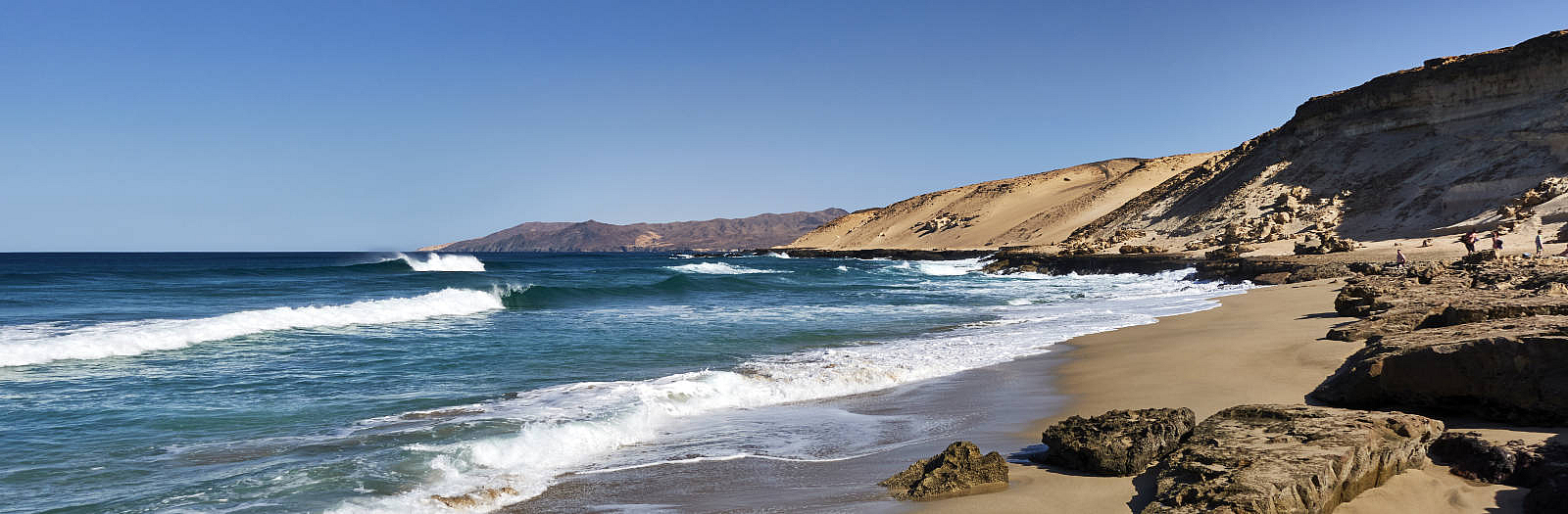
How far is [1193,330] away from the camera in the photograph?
12.3 meters

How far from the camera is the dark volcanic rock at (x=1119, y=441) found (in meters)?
4.68

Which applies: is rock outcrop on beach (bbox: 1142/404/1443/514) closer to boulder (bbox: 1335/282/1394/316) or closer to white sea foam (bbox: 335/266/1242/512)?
white sea foam (bbox: 335/266/1242/512)

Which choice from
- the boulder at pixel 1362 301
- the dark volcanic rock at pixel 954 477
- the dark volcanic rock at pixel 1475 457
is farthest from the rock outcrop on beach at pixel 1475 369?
the boulder at pixel 1362 301

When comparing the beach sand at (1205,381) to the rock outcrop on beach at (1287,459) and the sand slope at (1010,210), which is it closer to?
the rock outcrop on beach at (1287,459)

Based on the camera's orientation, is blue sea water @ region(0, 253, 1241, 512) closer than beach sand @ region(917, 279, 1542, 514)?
No

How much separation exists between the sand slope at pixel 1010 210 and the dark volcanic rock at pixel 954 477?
62.5m

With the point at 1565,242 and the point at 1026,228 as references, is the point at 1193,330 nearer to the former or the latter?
the point at 1565,242

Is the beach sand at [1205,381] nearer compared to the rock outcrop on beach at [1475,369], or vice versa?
the beach sand at [1205,381]

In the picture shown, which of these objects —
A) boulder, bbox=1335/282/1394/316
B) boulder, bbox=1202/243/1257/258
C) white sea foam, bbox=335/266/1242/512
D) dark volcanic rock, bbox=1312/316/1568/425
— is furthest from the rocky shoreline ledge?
boulder, bbox=1202/243/1257/258

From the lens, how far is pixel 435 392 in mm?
8961

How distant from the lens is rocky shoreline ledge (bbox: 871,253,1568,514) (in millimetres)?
3652

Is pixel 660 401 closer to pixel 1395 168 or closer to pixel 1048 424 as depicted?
pixel 1048 424

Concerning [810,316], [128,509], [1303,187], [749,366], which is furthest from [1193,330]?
[1303,187]

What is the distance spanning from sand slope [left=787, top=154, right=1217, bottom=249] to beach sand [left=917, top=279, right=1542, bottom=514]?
5333cm
